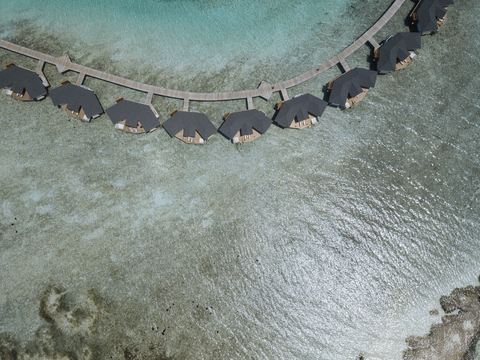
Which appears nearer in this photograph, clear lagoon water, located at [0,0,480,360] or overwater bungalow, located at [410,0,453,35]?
clear lagoon water, located at [0,0,480,360]

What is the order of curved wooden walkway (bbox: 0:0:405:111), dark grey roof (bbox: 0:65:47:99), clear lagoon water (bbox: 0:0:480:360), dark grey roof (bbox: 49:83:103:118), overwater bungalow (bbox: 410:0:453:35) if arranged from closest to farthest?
clear lagoon water (bbox: 0:0:480:360) → dark grey roof (bbox: 49:83:103:118) → dark grey roof (bbox: 0:65:47:99) → overwater bungalow (bbox: 410:0:453:35) → curved wooden walkway (bbox: 0:0:405:111)

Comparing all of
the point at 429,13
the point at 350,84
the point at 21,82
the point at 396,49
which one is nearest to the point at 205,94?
the point at 350,84

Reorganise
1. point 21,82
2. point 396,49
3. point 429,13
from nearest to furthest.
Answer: point 21,82
point 396,49
point 429,13

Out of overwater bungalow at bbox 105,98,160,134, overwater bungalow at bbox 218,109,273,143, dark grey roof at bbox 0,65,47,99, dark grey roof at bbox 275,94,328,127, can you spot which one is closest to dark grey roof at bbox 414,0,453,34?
dark grey roof at bbox 275,94,328,127

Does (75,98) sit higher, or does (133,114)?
(75,98)

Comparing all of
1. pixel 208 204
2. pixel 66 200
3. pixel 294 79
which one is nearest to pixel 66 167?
pixel 66 200

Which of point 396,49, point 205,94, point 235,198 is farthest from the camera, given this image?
point 205,94

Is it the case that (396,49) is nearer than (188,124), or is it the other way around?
(188,124)

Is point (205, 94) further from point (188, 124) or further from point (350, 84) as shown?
point (350, 84)

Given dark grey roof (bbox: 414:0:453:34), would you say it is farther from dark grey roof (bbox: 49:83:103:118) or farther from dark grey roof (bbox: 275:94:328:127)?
dark grey roof (bbox: 49:83:103:118)
